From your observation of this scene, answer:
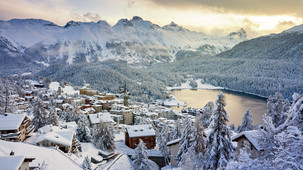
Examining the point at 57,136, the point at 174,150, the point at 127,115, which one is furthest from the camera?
the point at 127,115

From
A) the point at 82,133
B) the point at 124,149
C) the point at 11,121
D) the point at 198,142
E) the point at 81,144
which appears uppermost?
the point at 198,142

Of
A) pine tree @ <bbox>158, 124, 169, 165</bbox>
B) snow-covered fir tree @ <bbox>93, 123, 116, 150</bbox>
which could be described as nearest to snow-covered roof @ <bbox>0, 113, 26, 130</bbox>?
snow-covered fir tree @ <bbox>93, 123, 116, 150</bbox>

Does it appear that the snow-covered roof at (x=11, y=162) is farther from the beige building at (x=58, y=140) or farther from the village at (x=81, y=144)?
the beige building at (x=58, y=140)

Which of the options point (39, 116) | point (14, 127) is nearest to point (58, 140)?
point (14, 127)

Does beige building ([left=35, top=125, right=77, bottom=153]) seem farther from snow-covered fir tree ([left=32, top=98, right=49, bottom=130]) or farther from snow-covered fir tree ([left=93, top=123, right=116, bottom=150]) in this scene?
snow-covered fir tree ([left=32, top=98, right=49, bottom=130])

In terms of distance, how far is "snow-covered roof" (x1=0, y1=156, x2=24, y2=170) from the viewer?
13.6 m

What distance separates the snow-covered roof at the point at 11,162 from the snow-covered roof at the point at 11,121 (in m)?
18.3

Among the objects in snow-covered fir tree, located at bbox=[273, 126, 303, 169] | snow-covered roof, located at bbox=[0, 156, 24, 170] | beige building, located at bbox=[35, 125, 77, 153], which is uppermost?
snow-covered fir tree, located at bbox=[273, 126, 303, 169]

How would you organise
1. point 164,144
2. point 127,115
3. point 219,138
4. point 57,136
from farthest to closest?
point 127,115
point 164,144
point 57,136
point 219,138

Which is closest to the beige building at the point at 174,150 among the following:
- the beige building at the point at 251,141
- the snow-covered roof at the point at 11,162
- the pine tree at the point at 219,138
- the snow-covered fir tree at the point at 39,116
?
the beige building at the point at 251,141

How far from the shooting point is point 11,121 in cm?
3156

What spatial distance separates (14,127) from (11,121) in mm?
2053

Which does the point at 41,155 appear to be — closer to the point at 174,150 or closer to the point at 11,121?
the point at 11,121

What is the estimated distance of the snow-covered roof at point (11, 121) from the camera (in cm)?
3019
